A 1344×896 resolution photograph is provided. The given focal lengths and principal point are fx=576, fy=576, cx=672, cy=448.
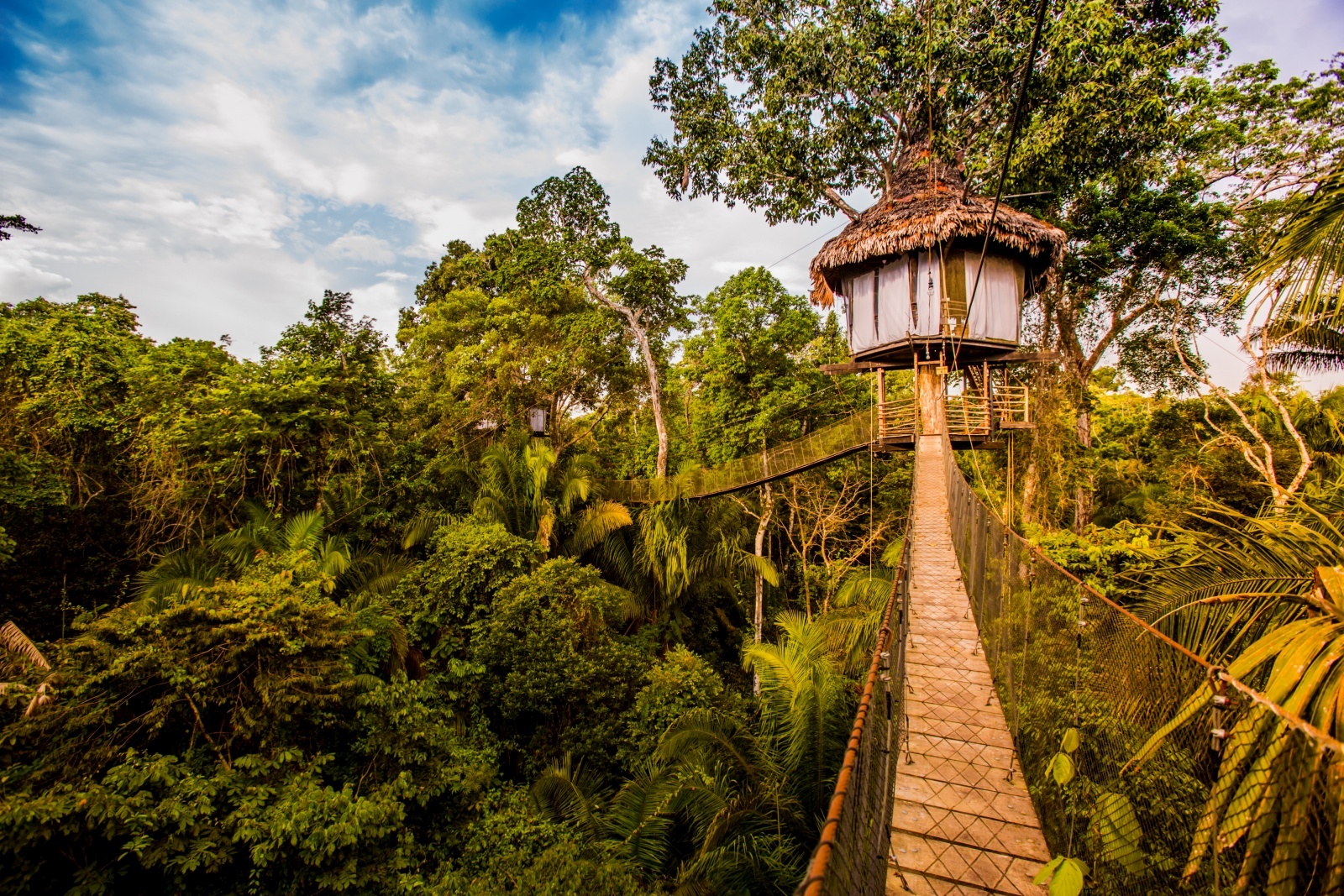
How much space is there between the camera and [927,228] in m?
8.95

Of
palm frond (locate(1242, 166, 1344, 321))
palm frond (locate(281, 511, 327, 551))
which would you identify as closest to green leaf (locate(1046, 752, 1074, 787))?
palm frond (locate(1242, 166, 1344, 321))

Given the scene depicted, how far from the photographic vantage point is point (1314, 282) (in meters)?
2.27

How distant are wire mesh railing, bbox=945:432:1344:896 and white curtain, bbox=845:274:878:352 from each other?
21.9 feet

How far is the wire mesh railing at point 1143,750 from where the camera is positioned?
133 cm

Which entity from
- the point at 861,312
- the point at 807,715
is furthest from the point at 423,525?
the point at 861,312

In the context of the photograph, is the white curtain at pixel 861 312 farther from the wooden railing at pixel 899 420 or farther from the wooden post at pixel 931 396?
the wooden railing at pixel 899 420

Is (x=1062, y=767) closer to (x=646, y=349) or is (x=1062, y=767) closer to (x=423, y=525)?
(x=423, y=525)

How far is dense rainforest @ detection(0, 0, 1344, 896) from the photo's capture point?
446cm

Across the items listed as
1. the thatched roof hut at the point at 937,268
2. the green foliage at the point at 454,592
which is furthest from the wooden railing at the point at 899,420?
the green foliage at the point at 454,592

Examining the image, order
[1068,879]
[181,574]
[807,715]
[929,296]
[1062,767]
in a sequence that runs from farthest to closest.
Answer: [929,296], [181,574], [807,715], [1062,767], [1068,879]

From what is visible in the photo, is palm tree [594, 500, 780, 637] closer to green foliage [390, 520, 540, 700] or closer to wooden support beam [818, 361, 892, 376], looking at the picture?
green foliage [390, 520, 540, 700]

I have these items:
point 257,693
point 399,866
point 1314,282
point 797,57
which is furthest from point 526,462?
point 1314,282

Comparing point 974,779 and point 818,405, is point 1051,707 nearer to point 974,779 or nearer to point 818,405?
point 974,779

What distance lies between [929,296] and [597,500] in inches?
275
